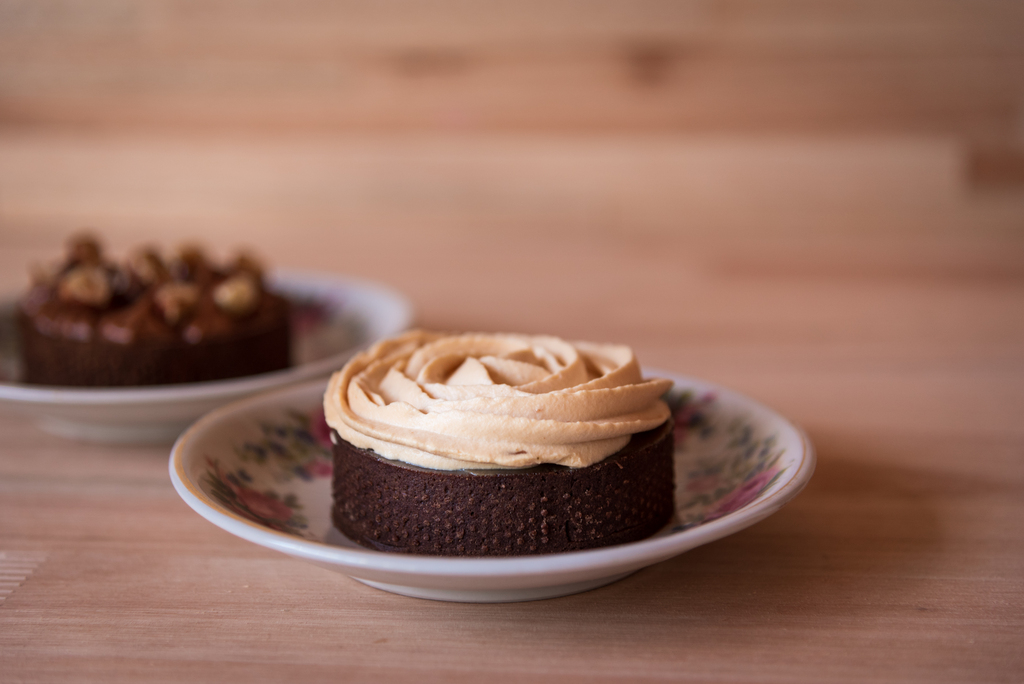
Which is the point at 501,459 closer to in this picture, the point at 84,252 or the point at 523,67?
the point at 84,252

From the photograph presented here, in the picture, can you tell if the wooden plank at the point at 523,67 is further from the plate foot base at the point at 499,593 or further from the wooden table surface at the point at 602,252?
the plate foot base at the point at 499,593

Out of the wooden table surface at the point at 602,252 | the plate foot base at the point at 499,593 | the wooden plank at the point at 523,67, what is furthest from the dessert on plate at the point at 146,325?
the wooden plank at the point at 523,67

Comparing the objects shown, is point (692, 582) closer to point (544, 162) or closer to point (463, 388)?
point (463, 388)

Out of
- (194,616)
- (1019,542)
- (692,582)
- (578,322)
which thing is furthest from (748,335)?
(194,616)

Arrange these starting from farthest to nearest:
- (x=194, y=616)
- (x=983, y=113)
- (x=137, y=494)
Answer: (x=983, y=113), (x=137, y=494), (x=194, y=616)

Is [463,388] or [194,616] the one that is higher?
[463,388]

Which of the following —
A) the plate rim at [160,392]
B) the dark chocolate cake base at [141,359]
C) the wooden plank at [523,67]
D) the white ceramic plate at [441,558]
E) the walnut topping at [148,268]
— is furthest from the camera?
the wooden plank at [523,67]
